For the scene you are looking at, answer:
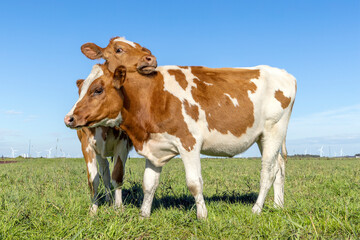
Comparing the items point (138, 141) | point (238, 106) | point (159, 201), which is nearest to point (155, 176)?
point (138, 141)

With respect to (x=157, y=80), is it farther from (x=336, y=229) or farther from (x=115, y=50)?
(x=336, y=229)

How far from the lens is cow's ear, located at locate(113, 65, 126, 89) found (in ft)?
17.4

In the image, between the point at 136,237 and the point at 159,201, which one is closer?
the point at 136,237

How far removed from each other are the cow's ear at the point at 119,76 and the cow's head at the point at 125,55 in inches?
10.7

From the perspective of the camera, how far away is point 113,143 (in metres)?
6.43

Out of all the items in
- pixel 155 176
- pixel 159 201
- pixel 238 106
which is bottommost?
pixel 159 201

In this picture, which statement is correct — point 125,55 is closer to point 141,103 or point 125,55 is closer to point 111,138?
point 141,103

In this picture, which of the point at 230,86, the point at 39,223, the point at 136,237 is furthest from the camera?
the point at 230,86

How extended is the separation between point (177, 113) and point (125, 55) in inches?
49.9

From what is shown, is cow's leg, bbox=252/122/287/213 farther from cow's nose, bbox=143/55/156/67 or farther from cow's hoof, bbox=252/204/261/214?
cow's nose, bbox=143/55/156/67

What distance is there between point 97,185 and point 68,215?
5.63ft

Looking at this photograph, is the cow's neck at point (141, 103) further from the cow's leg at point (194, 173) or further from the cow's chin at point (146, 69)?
the cow's leg at point (194, 173)

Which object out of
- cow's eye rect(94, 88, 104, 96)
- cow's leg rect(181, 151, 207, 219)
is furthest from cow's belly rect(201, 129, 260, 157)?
cow's eye rect(94, 88, 104, 96)

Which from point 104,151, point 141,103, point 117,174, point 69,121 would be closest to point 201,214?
point 117,174
